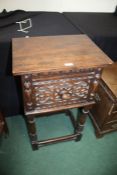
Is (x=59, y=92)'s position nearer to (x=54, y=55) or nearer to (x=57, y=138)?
(x=54, y=55)

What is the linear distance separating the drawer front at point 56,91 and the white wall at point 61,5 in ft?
3.16

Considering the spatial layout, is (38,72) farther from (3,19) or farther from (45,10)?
(45,10)

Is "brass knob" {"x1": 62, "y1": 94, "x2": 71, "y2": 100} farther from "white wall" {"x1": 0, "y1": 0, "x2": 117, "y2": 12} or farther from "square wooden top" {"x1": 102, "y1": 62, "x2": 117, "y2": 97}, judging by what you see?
"white wall" {"x1": 0, "y1": 0, "x2": 117, "y2": 12}

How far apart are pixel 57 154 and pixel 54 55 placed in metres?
0.82

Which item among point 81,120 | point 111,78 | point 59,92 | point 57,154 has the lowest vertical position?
point 57,154

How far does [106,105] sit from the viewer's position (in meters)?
1.14

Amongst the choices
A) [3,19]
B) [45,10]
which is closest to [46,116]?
[3,19]

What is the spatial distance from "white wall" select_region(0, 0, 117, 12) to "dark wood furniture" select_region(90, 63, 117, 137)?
738 mm

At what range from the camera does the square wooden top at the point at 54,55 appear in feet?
→ 2.28

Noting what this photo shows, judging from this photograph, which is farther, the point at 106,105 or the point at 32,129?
the point at 106,105

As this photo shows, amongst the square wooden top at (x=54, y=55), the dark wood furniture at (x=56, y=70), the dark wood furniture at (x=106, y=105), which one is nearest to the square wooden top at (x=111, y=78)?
the dark wood furniture at (x=106, y=105)

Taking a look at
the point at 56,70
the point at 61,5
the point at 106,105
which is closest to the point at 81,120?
the point at 106,105

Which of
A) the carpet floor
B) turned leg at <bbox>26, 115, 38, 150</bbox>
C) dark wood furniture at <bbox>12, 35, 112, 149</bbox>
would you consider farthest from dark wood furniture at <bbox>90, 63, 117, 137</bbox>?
turned leg at <bbox>26, 115, 38, 150</bbox>

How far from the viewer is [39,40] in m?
0.90
